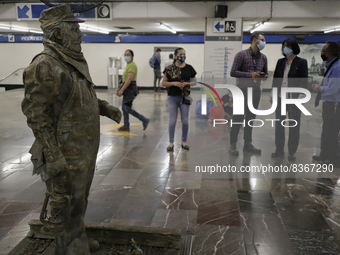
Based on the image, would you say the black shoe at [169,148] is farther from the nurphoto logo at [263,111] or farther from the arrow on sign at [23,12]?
the arrow on sign at [23,12]

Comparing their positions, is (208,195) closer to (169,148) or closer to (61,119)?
(169,148)

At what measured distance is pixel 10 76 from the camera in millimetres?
18281

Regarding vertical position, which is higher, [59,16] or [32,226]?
[59,16]

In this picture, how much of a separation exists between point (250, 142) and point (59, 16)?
3.53 metres

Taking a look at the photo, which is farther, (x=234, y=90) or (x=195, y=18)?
(x=195, y=18)

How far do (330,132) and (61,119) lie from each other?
4.26 meters

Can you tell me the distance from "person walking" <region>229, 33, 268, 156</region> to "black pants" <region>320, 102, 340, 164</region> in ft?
3.39

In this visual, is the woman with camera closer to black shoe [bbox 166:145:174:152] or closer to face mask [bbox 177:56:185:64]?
face mask [bbox 177:56:185:64]

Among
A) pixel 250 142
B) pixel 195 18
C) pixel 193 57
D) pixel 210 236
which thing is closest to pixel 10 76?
pixel 193 57

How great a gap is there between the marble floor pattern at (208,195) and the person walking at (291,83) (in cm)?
10

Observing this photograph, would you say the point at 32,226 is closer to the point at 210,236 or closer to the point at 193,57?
the point at 210,236

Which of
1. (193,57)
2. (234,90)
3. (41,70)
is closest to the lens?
(41,70)

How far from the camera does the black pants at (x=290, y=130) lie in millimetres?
4688

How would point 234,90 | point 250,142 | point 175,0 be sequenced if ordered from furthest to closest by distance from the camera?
point 175,0, point 250,142, point 234,90
